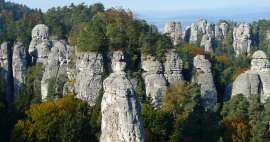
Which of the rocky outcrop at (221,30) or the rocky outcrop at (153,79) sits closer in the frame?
the rocky outcrop at (153,79)

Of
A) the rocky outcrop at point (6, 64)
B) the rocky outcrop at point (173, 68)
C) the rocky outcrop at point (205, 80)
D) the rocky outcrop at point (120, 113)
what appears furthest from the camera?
the rocky outcrop at point (6, 64)

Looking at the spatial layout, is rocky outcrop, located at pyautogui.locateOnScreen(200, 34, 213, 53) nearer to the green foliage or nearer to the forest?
the forest

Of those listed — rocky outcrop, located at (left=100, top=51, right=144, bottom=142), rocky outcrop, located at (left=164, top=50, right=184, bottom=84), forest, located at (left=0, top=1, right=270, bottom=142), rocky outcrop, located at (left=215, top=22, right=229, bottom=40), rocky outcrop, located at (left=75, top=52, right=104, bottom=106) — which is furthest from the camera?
rocky outcrop, located at (left=215, top=22, right=229, bottom=40)

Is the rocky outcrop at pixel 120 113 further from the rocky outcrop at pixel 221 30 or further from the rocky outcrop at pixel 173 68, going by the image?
the rocky outcrop at pixel 221 30

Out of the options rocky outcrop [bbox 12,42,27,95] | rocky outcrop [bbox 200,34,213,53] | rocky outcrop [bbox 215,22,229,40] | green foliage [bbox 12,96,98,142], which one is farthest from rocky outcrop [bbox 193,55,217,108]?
rocky outcrop [bbox 215,22,229,40]

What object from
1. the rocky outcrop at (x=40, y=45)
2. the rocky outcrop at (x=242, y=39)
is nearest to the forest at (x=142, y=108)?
the rocky outcrop at (x=40, y=45)

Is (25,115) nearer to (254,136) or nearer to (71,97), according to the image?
(71,97)

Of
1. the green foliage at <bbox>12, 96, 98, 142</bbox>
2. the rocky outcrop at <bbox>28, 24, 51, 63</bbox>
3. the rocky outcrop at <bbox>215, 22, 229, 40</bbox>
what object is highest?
the rocky outcrop at <bbox>28, 24, 51, 63</bbox>

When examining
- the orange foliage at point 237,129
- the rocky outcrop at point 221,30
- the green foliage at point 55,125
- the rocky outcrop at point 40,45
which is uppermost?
the rocky outcrop at point 40,45
